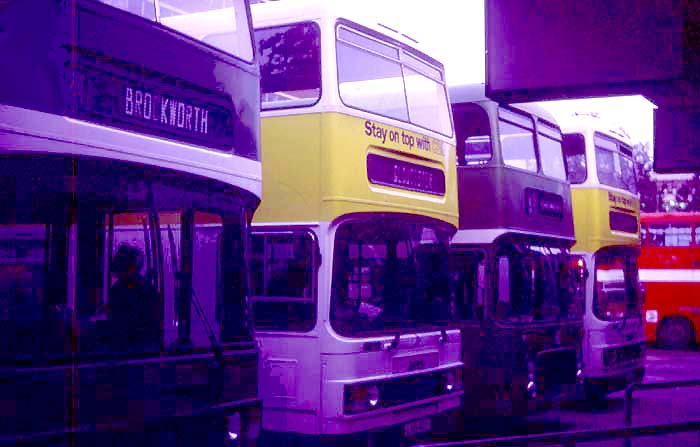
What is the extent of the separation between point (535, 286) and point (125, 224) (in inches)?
311

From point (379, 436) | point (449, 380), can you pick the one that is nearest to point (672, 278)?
point (449, 380)

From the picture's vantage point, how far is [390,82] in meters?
9.51

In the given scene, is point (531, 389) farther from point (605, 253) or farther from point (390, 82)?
point (605, 253)

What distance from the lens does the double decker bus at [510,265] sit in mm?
11648

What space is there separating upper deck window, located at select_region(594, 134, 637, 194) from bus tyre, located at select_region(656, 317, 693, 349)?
447 inches

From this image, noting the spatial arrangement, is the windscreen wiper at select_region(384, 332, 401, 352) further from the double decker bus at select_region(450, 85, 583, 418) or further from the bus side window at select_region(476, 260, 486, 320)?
the bus side window at select_region(476, 260, 486, 320)

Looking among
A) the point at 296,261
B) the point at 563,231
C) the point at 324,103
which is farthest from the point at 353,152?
the point at 563,231

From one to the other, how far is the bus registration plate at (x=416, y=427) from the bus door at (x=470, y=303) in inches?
87.8

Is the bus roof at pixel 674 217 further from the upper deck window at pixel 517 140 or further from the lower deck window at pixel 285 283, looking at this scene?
the lower deck window at pixel 285 283

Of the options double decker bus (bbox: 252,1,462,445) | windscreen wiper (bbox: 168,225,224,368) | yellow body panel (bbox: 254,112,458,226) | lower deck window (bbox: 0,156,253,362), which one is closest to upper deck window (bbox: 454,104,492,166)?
double decker bus (bbox: 252,1,462,445)

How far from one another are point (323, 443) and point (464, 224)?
429cm

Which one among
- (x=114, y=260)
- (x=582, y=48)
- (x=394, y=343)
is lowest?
(x=394, y=343)

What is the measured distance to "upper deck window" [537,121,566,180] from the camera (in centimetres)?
1338

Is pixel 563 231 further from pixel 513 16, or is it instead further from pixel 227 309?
pixel 227 309
